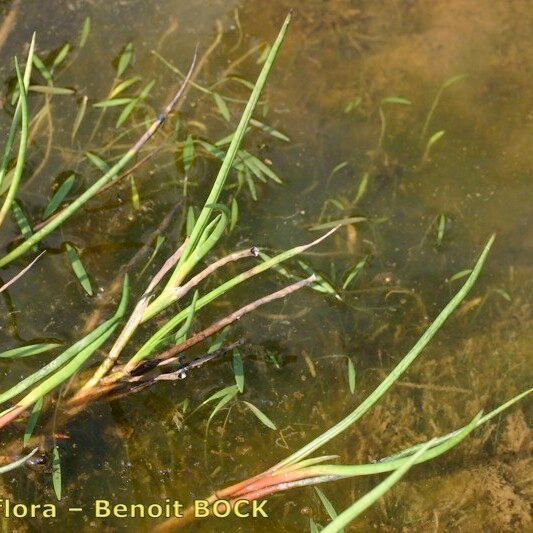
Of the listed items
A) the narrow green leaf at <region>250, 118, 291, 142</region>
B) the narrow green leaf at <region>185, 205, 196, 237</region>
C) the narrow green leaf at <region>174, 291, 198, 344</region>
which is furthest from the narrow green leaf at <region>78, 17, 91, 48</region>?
the narrow green leaf at <region>174, 291, 198, 344</region>

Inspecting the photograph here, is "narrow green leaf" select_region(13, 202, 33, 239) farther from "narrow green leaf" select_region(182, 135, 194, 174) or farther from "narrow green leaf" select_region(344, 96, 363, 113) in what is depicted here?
"narrow green leaf" select_region(344, 96, 363, 113)

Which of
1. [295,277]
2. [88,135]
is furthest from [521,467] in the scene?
[88,135]

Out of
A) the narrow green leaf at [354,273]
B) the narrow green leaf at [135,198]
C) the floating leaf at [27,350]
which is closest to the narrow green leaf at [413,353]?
the narrow green leaf at [354,273]

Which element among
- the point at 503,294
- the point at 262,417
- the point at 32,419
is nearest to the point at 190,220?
the point at 262,417

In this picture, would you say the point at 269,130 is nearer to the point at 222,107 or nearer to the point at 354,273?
the point at 222,107

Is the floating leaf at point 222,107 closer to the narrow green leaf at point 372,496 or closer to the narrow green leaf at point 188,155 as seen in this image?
the narrow green leaf at point 188,155
